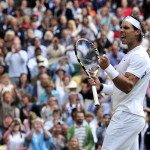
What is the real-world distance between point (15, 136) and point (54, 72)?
4194mm

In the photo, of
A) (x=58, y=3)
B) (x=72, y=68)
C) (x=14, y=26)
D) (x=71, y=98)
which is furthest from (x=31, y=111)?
(x=58, y=3)

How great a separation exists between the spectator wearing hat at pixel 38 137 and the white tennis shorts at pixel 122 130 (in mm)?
5631

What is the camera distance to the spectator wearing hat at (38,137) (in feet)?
47.8

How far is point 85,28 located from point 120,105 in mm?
12396

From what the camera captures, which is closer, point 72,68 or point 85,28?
point 72,68

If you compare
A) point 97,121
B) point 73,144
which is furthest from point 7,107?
point 73,144

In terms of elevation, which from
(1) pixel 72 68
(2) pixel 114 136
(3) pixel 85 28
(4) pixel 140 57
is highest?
(3) pixel 85 28

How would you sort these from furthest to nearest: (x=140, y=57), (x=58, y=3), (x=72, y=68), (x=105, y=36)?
1. (x=58, y=3)
2. (x=105, y=36)
3. (x=72, y=68)
4. (x=140, y=57)

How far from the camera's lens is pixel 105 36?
2094 cm

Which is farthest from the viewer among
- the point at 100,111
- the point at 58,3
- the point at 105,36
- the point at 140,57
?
the point at 58,3

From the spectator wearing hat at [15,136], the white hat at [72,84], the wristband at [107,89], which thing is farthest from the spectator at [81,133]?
the wristband at [107,89]

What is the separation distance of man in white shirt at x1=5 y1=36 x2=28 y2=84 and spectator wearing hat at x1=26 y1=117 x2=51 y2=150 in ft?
13.4

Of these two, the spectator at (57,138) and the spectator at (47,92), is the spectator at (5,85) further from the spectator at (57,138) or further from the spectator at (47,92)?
the spectator at (57,138)

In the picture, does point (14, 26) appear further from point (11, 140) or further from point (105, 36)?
point (11, 140)
